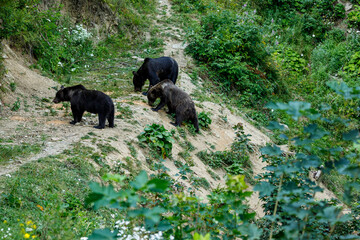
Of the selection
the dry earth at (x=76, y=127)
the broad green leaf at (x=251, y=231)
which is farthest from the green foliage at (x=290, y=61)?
the broad green leaf at (x=251, y=231)

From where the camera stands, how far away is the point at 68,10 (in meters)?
14.1

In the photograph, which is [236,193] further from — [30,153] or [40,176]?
[30,153]

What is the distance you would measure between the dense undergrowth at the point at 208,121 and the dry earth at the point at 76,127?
24 centimetres

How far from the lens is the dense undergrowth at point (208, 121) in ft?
9.24

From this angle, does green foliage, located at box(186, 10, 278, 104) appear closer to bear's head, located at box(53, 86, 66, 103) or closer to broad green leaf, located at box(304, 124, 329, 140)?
bear's head, located at box(53, 86, 66, 103)

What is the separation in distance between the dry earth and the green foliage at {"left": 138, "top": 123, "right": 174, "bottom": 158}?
19 centimetres

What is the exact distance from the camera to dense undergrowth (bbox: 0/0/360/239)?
2816 mm

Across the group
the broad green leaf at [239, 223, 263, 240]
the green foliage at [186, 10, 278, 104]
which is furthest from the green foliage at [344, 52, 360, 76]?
the broad green leaf at [239, 223, 263, 240]

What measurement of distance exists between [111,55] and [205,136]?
6.51m

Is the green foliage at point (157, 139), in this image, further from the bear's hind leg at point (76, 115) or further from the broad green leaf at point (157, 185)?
the broad green leaf at point (157, 185)

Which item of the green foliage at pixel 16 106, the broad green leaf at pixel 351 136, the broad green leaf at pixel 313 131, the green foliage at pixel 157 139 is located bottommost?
the green foliage at pixel 16 106

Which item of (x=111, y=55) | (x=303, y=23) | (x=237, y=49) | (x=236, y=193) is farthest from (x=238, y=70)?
(x=236, y=193)

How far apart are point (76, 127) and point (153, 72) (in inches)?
170

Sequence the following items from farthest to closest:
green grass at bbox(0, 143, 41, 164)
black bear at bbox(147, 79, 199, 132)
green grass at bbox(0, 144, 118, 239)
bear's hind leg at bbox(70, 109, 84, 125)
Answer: black bear at bbox(147, 79, 199, 132), bear's hind leg at bbox(70, 109, 84, 125), green grass at bbox(0, 143, 41, 164), green grass at bbox(0, 144, 118, 239)
